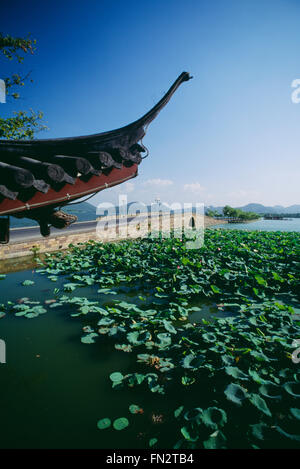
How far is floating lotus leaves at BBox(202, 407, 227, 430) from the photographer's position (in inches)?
70.1

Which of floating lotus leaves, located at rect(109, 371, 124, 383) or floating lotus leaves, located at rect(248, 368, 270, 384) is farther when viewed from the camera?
floating lotus leaves, located at rect(109, 371, 124, 383)

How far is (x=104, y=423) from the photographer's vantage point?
2.01 metres

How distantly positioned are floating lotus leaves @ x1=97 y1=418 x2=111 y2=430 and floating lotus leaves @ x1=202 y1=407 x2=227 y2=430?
2.92ft

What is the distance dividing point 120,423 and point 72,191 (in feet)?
7.25

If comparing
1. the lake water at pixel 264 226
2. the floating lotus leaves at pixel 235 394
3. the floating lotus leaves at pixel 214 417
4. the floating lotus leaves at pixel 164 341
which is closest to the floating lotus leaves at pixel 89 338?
the floating lotus leaves at pixel 164 341

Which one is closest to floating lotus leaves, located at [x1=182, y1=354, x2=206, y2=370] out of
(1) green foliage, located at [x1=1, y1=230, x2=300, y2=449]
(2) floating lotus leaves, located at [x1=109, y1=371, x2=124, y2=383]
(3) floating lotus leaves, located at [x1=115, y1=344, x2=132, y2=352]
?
(1) green foliage, located at [x1=1, y1=230, x2=300, y2=449]

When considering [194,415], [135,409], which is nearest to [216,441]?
[194,415]

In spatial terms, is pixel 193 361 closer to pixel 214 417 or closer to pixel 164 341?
pixel 164 341

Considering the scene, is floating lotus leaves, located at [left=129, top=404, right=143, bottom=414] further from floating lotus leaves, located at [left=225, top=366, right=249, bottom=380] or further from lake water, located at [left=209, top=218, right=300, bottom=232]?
lake water, located at [left=209, top=218, right=300, bottom=232]

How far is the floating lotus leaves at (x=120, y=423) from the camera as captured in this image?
196 cm

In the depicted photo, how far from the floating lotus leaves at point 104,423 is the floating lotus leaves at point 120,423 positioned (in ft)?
0.21
